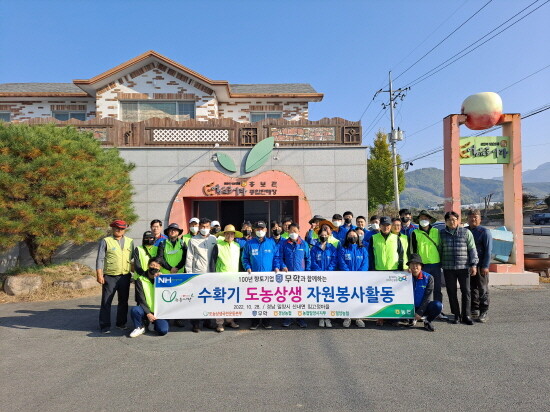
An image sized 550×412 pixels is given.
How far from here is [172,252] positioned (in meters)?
5.92

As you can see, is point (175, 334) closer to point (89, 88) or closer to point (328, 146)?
point (328, 146)

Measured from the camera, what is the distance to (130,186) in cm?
1051

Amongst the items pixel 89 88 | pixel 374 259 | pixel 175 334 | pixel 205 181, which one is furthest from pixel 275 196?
pixel 89 88

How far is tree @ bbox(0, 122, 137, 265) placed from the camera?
25.7ft

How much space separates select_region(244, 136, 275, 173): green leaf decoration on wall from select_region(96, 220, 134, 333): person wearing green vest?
5.68 m

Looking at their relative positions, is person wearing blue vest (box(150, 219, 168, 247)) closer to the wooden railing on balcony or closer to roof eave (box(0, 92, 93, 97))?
the wooden railing on balcony

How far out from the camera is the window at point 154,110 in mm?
13375

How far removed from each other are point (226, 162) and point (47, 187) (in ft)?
16.1

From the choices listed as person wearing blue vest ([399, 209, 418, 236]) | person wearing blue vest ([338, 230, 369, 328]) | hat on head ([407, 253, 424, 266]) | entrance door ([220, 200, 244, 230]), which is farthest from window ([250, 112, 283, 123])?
hat on head ([407, 253, 424, 266])

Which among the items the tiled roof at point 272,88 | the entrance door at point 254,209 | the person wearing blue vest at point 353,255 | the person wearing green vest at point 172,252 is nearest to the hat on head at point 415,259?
the person wearing blue vest at point 353,255

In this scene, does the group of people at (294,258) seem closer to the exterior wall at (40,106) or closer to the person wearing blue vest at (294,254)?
the person wearing blue vest at (294,254)

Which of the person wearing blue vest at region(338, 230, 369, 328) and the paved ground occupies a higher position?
the person wearing blue vest at region(338, 230, 369, 328)

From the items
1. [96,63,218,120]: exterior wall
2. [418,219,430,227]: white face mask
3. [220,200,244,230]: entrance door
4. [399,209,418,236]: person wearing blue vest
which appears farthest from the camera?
[96,63,218,120]: exterior wall

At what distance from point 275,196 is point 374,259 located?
5672mm
